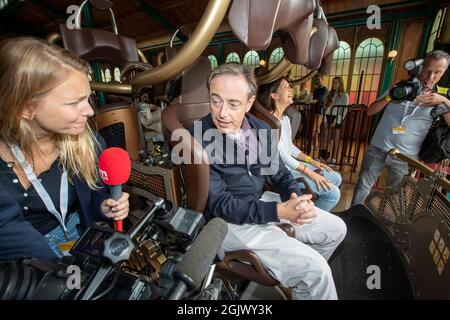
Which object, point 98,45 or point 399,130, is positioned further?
point 399,130

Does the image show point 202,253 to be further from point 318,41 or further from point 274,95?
point 274,95

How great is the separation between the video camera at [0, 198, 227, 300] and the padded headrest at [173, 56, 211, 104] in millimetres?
829

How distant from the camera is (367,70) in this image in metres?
5.55

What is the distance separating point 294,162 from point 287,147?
0.20 meters

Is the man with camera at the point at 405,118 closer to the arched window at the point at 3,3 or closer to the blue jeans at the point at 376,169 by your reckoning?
the blue jeans at the point at 376,169

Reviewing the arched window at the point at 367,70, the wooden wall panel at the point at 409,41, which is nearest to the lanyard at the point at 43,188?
the wooden wall panel at the point at 409,41

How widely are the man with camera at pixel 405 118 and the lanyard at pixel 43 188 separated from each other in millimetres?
2055

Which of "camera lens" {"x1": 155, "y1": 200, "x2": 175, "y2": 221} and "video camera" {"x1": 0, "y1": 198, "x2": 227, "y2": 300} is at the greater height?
"camera lens" {"x1": 155, "y1": 200, "x2": 175, "y2": 221}

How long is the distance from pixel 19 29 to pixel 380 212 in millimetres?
10452

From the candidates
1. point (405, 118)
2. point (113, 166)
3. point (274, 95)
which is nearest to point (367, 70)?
point (405, 118)

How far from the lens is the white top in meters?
1.70

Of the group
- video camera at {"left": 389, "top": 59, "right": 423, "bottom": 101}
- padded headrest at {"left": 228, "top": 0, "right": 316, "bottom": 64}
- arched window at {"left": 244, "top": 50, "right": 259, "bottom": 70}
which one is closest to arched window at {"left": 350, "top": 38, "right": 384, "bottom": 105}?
arched window at {"left": 244, "top": 50, "right": 259, "bottom": 70}

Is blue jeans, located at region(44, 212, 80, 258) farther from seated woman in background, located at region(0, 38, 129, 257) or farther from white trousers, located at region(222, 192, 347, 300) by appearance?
white trousers, located at region(222, 192, 347, 300)

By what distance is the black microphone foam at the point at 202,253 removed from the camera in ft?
1.40
